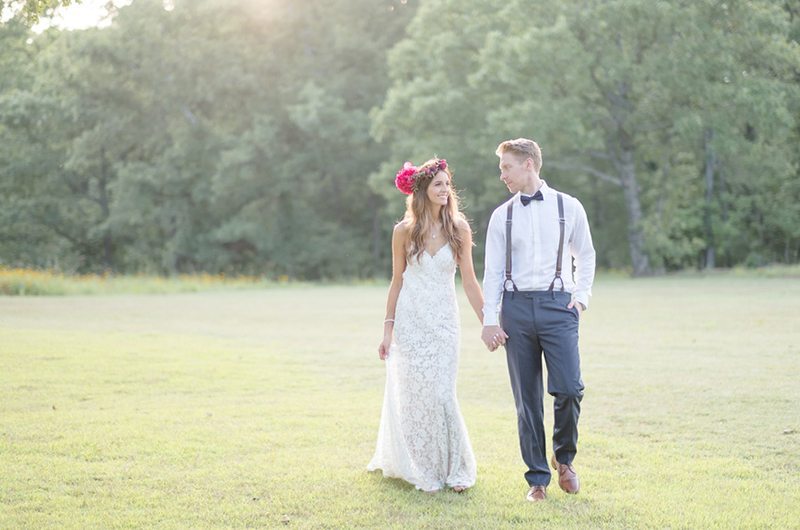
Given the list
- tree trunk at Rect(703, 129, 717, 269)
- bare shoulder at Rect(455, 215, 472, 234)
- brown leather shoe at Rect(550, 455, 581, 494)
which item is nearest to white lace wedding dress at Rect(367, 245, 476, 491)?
bare shoulder at Rect(455, 215, 472, 234)

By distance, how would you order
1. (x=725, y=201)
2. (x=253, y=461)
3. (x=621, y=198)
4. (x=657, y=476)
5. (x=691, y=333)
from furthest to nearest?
(x=621, y=198) < (x=725, y=201) < (x=691, y=333) < (x=253, y=461) < (x=657, y=476)

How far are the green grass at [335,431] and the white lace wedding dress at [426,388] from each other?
0.20 m

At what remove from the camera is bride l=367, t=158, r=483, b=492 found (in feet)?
21.4

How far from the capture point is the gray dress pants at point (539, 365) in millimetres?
6066

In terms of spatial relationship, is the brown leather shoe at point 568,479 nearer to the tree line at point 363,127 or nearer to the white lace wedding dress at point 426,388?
the white lace wedding dress at point 426,388

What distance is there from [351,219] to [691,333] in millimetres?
37054

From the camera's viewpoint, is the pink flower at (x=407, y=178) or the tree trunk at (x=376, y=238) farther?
the tree trunk at (x=376, y=238)

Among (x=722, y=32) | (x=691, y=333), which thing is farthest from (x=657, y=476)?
(x=722, y=32)

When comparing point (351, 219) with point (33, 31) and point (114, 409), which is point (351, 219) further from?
point (114, 409)

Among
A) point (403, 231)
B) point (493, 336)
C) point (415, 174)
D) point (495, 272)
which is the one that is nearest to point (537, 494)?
point (493, 336)

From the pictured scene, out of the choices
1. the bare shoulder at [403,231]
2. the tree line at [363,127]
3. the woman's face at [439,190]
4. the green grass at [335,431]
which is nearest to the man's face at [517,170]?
the woman's face at [439,190]

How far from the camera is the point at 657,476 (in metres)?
6.76

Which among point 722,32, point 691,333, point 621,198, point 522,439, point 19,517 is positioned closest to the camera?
point 19,517

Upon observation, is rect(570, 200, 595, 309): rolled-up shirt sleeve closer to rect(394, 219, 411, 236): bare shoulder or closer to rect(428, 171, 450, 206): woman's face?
rect(428, 171, 450, 206): woman's face
